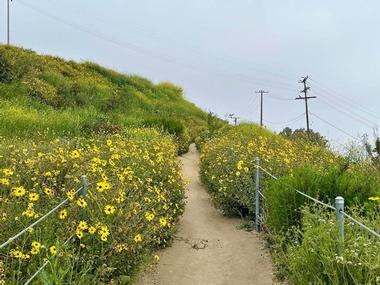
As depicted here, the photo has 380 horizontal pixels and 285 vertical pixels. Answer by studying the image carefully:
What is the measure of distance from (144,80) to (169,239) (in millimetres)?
26204

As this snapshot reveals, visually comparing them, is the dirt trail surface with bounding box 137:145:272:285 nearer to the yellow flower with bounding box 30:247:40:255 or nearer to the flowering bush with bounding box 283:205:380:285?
the flowering bush with bounding box 283:205:380:285

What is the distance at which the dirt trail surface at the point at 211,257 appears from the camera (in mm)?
5734

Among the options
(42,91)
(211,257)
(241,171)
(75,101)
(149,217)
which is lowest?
(211,257)

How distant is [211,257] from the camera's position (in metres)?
6.53

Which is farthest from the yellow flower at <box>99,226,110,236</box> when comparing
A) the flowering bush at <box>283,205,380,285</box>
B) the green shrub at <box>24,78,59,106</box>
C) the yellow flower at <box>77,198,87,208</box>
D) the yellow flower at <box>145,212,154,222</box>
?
the green shrub at <box>24,78,59,106</box>

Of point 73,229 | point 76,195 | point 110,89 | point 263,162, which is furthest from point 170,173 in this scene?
point 110,89

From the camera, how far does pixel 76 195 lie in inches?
190

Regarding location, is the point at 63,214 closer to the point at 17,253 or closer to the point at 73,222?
the point at 73,222

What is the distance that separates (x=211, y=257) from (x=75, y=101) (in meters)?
13.9

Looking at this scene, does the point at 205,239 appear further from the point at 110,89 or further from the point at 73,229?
the point at 110,89

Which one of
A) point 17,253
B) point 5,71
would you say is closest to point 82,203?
point 17,253

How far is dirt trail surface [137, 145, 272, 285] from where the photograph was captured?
5.73 metres

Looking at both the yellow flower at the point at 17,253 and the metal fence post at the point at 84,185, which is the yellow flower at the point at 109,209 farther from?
the yellow flower at the point at 17,253

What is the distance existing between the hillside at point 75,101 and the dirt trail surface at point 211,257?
4.44 metres
